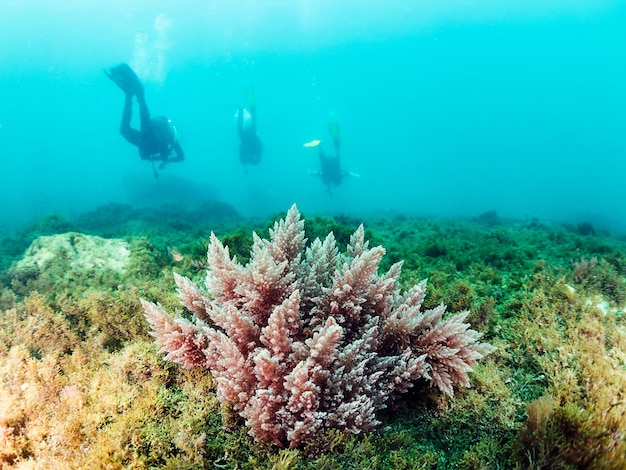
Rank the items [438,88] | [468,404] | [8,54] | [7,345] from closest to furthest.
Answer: [468,404], [7,345], [8,54], [438,88]

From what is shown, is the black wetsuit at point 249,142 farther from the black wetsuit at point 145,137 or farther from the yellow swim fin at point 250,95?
the black wetsuit at point 145,137

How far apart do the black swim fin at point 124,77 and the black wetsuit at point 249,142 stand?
28.1ft

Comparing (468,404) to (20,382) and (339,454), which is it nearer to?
(339,454)

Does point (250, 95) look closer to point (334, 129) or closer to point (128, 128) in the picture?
point (334, 129)

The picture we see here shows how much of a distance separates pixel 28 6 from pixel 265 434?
80708 mm

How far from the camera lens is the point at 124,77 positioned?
18938mm

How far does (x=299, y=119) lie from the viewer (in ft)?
470

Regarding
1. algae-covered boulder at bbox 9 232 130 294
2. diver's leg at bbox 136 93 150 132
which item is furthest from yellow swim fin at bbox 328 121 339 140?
algae-covered boulder at bbox 9 232 130 294

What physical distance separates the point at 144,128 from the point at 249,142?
9.67 meters

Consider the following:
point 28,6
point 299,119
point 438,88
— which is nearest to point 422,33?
point 438,88

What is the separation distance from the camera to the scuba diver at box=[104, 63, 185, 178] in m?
18.2

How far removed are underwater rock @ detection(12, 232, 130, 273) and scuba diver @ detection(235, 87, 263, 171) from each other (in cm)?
1988

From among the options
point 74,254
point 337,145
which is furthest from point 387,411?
point 337,145

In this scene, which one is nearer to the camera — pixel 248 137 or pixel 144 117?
pixel 144 117
